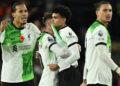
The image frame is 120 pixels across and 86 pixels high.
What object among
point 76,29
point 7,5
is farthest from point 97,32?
point 7,5

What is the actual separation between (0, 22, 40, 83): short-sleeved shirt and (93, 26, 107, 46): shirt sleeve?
1.26 m

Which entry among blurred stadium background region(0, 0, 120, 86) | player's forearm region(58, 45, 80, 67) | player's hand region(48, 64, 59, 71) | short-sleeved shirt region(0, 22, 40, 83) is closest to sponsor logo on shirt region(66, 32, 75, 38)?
player's forearm region(58, 45, 80, 67)

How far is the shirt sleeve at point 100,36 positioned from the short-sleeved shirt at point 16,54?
1263 mm

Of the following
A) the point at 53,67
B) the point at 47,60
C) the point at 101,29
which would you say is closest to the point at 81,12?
the point at 101,29

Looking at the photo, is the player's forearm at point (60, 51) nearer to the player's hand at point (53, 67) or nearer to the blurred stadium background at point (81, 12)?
the player's hand at point (53, 67)

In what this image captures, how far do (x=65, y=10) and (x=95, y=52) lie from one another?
860mm

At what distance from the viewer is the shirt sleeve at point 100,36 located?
791 cm

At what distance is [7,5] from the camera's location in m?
17.3

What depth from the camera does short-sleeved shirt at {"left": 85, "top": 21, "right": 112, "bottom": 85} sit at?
7.96 metres

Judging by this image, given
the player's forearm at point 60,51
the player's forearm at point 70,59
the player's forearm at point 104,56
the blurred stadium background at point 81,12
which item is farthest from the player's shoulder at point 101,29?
the blurred stadium background at point 81,12

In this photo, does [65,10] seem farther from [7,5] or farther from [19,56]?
[7,5]

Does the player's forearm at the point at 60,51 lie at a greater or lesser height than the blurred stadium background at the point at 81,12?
greater

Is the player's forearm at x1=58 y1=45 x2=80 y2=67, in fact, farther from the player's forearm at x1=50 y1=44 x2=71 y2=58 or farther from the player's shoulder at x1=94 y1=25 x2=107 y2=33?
the player's shoulder at x1=94 y1=25 x2=107 y2=33

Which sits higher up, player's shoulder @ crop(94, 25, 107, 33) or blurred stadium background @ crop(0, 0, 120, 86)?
player's shoulder @ crop(94, 25, 107, 33)
